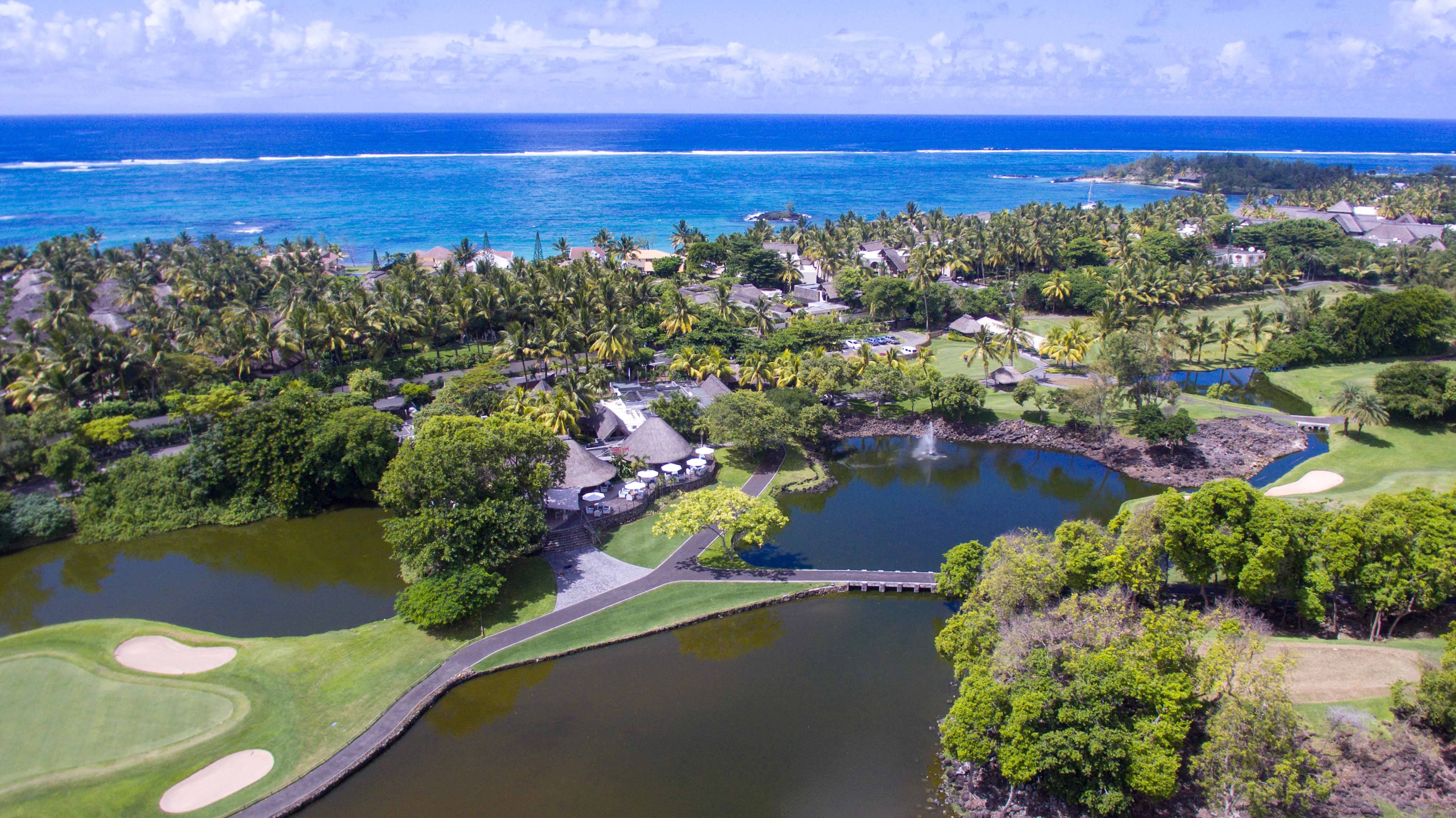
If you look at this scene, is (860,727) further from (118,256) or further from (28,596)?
(118,256)

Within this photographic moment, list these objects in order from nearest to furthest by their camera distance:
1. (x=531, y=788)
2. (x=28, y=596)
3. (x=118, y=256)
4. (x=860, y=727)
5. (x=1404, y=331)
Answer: (x=531, y=788) < (x=860, y=727) < (x=28, y=596) < (x=1404, y=331) < (x=118, y=256)

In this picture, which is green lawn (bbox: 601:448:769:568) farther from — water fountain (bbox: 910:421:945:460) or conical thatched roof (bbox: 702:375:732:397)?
water fountain (bbox: 910:421:945:460)

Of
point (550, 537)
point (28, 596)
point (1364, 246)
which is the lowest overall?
point (28, 596)

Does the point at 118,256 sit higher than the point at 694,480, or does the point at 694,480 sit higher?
the point at 118,256

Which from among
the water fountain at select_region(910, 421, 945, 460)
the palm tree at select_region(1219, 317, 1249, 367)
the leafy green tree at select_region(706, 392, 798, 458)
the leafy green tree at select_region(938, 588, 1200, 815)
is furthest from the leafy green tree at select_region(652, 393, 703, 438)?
the palm tree at select_region(1219, 317, 1249, 367)

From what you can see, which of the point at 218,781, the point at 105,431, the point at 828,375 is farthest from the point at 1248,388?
the point at 105,431

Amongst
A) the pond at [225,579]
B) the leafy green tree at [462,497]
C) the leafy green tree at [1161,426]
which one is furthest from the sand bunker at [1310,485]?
the pond at [225,579]

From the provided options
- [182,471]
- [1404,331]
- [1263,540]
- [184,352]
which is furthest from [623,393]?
[1404,331]

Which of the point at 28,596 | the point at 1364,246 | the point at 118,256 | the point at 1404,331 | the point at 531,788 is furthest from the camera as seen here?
the point at 1364,246
